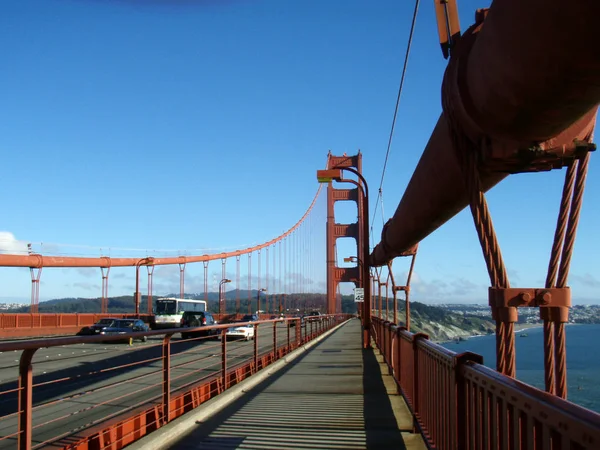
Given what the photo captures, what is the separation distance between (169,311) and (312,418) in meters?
43.2

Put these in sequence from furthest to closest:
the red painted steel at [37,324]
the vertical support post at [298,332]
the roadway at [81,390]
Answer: the red painted steel at [37,324] → the vertical support post at [298,332] → the roadway at [81,390]

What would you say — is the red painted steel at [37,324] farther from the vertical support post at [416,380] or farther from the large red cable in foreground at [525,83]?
the large red cable in foreground at [525,83]

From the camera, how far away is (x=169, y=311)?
1924 inches

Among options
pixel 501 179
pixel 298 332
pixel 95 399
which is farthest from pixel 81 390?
pixel 298 332

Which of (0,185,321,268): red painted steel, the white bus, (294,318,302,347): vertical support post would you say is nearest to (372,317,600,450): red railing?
(294,318,302,347): vertical support post

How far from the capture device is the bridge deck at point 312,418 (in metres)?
6.03

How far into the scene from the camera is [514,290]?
11.2 feet

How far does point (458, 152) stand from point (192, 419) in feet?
15.2

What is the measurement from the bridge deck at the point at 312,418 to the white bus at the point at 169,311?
36818 mm

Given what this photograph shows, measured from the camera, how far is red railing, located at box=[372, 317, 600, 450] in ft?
7.16

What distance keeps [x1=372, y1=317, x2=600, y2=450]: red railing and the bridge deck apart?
2.35 ft

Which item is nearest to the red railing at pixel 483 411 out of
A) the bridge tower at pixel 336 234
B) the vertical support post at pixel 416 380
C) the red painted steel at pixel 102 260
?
the vertical support post at pixel 416 380

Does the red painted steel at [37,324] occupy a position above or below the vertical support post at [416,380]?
below

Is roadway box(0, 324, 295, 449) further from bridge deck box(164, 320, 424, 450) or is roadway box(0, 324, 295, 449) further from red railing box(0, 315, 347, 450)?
bridge deck box(164, 320, 424, 450)
